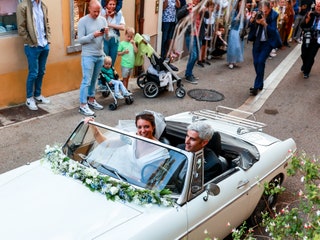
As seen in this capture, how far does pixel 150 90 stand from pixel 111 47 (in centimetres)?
119

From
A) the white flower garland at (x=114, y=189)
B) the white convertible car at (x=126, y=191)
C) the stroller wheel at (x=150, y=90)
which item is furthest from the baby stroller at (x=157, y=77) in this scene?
the white flower garland at (x=114, y=189)

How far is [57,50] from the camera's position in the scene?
26.3ft

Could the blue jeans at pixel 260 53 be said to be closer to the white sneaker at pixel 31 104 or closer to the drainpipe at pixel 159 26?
the drainpipe at pixel 159 26

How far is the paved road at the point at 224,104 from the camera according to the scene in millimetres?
6418

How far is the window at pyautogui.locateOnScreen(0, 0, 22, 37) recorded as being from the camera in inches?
280

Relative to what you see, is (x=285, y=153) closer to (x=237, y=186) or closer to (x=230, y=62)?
(x=237, y=186)

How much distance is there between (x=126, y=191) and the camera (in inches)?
135

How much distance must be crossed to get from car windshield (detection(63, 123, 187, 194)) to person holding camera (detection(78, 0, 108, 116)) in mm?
3241

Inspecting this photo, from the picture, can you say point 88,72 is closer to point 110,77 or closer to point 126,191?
point 110,77

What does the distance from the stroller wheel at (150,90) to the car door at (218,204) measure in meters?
4.61

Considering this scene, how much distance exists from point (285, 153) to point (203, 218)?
1.77 metres

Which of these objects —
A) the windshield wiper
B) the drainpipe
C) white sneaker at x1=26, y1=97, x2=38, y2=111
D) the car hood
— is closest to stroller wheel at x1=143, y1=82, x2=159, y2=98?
white sneaker at x1=26, y1=97, x2=38, y2=111

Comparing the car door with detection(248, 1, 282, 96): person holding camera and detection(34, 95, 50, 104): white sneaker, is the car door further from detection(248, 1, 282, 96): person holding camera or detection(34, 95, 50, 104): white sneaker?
detection(248, 1, 282, 96): person holding camera

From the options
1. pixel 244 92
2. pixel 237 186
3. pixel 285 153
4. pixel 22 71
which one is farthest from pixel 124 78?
pixel 237 186
